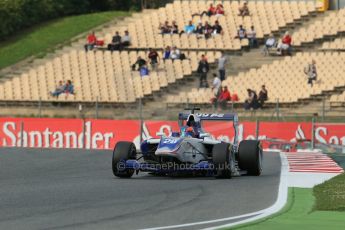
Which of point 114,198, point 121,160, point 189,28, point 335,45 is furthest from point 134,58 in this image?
point 114,198

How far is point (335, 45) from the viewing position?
3897 cm

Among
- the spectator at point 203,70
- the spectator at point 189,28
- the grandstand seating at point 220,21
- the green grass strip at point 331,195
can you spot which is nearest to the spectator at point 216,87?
the spectator at point 203,70

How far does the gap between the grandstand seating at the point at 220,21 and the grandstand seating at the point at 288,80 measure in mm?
3233

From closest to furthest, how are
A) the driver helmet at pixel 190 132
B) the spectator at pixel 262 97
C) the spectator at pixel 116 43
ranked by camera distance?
1. the driver helmet at pixel 190 132
2. the spectator at pixel 262 97
3. the spectator at pixel 116 43

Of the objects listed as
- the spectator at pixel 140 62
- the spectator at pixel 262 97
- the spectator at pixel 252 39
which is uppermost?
the spectator at pixel 252 39

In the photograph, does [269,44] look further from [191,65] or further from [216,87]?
[216,87]

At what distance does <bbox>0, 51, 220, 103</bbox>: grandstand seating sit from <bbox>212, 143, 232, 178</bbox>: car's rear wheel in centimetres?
1896

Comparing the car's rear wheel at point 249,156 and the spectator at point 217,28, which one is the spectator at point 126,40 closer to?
the spectator at point 217,28

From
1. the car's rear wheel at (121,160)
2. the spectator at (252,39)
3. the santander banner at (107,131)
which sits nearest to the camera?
the car's rear wheel at (121,160)

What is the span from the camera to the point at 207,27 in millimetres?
41375

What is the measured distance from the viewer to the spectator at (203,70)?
38125 mm

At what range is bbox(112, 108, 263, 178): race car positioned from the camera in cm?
1802

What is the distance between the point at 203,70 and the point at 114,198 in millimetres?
24310

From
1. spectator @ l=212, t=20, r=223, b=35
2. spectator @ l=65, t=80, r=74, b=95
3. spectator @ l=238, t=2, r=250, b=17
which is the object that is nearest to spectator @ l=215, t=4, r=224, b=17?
spectator @ l=238, t=2, r=250, b=17
